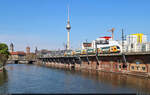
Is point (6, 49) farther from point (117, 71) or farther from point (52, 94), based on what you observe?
point (52, 94)

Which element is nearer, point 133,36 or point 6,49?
point 133,36

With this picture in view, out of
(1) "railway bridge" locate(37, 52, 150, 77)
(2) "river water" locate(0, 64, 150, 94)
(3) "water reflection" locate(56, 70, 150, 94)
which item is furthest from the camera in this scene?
(1) "railway bridge" locate(37, 52, 150, 77)

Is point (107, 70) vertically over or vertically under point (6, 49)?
under

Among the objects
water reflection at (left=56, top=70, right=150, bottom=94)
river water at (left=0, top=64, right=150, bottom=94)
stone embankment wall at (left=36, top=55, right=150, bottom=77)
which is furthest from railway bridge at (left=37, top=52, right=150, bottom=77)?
river water at (left=0, top=64, right=150, bottom=94)

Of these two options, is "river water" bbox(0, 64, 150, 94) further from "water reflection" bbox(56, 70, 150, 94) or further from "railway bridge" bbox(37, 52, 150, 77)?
"railway bridge" bbox(37, 52, 150, 77)

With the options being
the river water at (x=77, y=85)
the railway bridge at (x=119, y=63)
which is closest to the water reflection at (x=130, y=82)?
the river water at (x=77, y=85)

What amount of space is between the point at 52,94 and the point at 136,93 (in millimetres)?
16274

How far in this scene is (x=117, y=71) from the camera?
7481 cm

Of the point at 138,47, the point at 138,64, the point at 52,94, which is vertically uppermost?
the point at 138,47

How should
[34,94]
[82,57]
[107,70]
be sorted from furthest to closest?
[82,57]
[107,70]
[34,94]

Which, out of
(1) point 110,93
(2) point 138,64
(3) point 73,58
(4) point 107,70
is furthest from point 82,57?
(1) point 110,93

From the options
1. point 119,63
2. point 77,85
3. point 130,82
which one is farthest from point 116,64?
point 77,85

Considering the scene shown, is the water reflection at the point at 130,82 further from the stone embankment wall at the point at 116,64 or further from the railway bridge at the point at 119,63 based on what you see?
the railway bridge at the point at 119,63

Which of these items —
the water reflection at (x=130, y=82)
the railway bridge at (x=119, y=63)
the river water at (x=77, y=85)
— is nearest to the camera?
the river water at (x=77, y=85)
